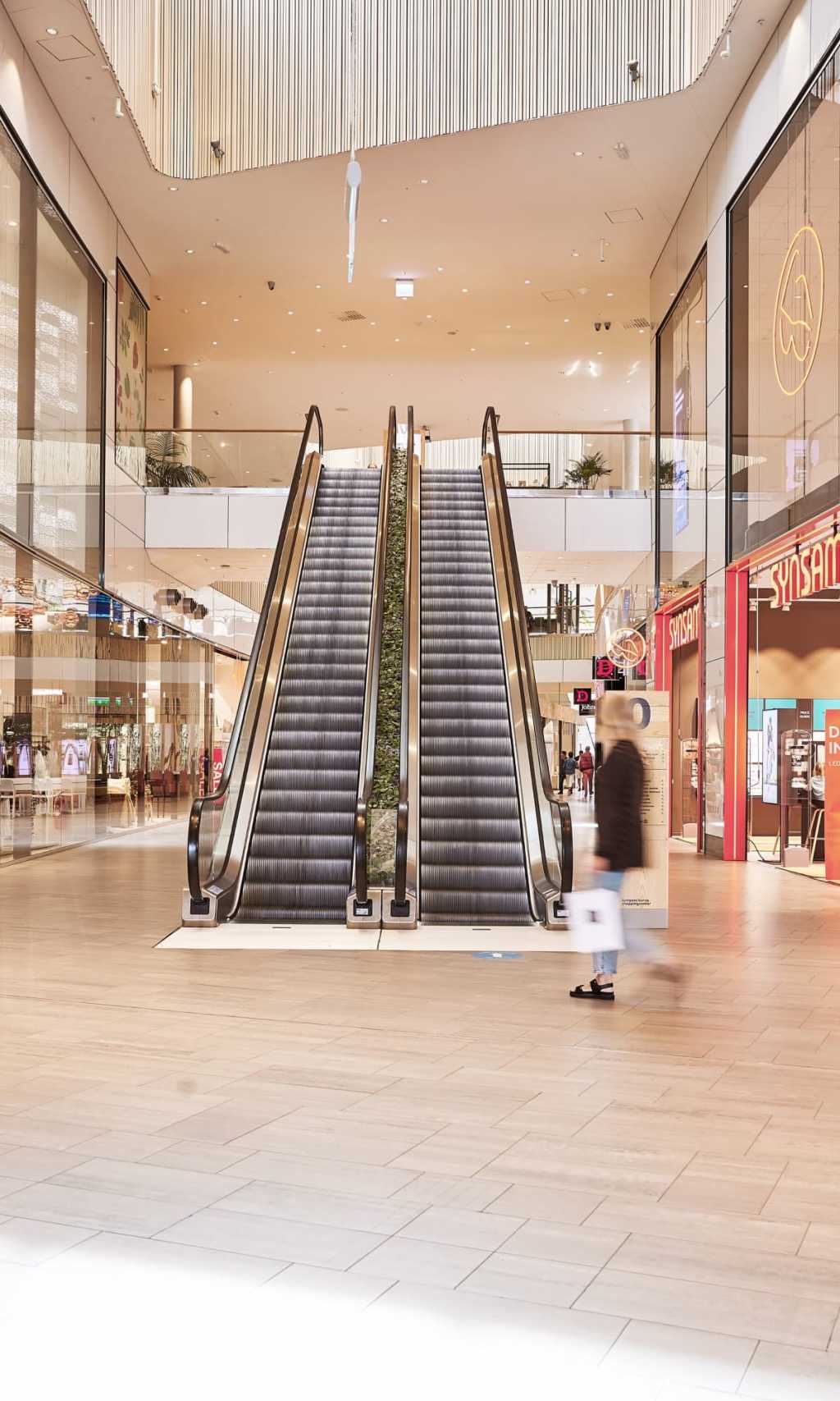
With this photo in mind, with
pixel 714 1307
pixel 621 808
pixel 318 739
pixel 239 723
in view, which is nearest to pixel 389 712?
pixel 318 739

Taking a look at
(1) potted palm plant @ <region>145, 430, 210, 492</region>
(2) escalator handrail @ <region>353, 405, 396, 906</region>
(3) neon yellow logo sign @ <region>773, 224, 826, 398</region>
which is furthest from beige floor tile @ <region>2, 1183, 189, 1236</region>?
(1) potted palm plant @ <region>145, 430, 210, 492</region>

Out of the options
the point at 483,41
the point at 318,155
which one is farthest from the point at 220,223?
the point at 483,41

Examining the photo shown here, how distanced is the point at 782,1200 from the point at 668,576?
15.2 meters

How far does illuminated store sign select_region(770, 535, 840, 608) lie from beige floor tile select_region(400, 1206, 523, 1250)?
8756 millimetres

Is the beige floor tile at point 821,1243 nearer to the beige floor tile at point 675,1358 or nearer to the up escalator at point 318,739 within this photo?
the beige floor tile at point 675,1358

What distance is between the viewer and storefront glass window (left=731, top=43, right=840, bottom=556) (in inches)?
432

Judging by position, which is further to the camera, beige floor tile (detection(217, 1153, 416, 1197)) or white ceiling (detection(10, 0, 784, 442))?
white ceiling (detection(10, 0, 784, 442))

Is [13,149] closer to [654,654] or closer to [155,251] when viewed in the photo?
[155,251]

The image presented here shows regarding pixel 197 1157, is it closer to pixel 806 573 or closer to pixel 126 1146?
pixel 126 1146

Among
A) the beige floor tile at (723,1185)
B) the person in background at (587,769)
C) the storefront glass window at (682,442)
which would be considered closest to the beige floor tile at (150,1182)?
the beige floor tile at (723,1185)

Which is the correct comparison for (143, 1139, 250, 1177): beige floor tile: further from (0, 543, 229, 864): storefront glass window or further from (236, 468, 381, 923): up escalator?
(0, 543, 229, 864): storefront glass window

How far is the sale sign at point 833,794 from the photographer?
11.5m

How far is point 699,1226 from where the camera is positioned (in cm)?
352

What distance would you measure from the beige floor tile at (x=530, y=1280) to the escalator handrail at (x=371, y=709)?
568 centimetres
